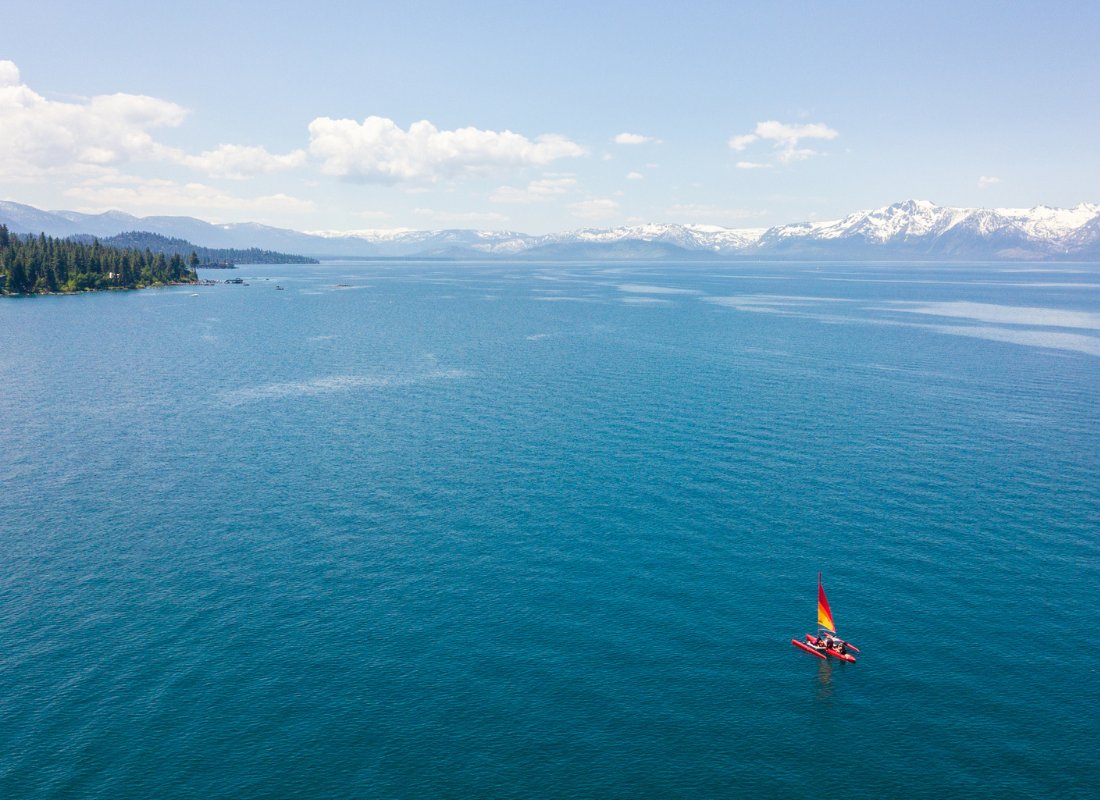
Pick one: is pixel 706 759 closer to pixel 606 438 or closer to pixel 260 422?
pixel 606 438

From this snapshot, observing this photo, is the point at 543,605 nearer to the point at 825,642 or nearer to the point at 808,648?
the point at 808,648

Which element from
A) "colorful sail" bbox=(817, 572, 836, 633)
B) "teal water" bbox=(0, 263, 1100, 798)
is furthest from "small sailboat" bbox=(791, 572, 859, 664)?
"teal water" bbox=(0, 263, 1100, 798)

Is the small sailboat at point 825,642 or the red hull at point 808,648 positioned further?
the red hull at point 808,648

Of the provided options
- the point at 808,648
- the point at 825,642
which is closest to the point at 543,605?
the point at 808,648

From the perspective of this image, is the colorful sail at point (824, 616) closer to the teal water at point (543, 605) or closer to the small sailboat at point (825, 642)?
the small sailboat at point (825, 642)

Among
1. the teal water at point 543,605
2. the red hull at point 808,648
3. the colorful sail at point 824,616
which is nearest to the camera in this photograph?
the teal water at point 543,605

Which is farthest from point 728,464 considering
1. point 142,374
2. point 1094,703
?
point 142,374

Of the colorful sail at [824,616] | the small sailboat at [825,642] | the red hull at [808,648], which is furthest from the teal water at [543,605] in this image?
the colorful sail at [824,616]

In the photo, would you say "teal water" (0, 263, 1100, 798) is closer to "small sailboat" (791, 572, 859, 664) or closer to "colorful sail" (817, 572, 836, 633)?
"small sailboat" (791, 572, 859, 664)
